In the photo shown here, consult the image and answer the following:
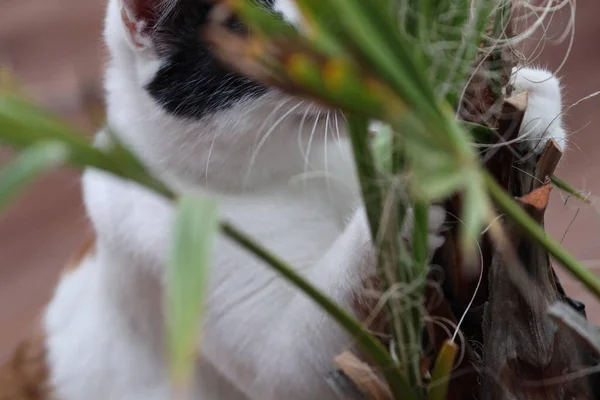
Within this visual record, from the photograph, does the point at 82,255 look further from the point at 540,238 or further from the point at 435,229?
the point at 540,238

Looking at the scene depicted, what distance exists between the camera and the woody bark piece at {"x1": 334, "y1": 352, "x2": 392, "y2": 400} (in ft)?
1.81

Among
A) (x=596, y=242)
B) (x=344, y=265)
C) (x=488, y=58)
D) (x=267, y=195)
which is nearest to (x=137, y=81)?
(x=267, y=195)

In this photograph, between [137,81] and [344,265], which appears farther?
[137,81]

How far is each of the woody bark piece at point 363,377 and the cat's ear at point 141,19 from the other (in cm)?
56

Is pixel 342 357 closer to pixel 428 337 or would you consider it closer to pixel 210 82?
pixel 428 337

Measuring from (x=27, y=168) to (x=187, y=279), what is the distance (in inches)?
3.2

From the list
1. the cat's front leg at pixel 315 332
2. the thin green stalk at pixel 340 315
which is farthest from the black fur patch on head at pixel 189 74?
the thin green stalk at pixel 340 315

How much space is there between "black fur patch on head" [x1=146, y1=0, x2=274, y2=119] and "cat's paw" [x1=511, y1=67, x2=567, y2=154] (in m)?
0.36

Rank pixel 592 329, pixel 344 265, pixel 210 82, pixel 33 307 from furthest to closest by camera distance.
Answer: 1. pixel 33 307
2. pixel 210 82
3. pixel 344 265
4. pixel 592 329

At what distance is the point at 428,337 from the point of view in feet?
1.93

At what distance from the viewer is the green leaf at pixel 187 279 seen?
0.81 ft

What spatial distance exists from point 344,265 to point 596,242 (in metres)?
1.04

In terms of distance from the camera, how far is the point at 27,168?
0.88 feet

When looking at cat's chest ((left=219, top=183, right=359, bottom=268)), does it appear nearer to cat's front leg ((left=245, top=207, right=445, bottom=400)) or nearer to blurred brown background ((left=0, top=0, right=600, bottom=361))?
cat's front leg ((left=245, top=207, right=445, bottom=400))
